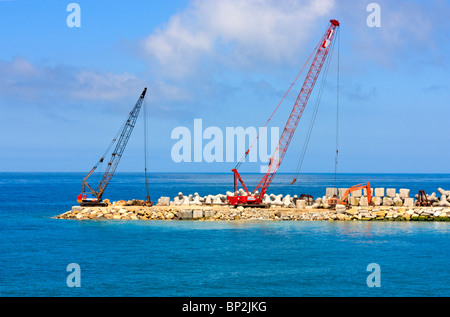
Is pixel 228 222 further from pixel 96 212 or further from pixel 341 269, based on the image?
pixel 341 269

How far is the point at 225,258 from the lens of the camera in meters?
40.1

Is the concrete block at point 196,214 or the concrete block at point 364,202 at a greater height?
the concrete block at point 364,202

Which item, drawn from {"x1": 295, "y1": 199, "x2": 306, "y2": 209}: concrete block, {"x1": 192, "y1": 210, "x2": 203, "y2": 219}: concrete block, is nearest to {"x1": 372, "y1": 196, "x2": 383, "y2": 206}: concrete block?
{"x1": 295, "y1": 199, "x2": 306, "y2": 209}: concrete block

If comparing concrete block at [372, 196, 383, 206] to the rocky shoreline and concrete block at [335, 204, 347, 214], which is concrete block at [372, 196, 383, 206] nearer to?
the rocky shoreline

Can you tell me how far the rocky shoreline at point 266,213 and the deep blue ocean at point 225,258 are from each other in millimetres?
2411

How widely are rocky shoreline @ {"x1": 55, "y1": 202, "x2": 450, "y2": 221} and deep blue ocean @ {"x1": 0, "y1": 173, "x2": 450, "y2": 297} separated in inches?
94.9

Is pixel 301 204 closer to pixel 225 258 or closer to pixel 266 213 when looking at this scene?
pixel 266 213

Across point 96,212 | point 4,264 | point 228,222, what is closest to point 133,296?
point 4,264

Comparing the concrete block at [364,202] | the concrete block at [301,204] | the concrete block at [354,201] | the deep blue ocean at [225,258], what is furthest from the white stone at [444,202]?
the concrete block at [301,204]

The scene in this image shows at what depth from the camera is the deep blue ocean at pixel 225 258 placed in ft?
103

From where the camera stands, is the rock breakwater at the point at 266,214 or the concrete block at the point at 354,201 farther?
the concrete block at the point at 354,201

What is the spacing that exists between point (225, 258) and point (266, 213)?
24647mm

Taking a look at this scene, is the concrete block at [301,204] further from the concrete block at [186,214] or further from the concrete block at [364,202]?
the concrete block at [186,214]

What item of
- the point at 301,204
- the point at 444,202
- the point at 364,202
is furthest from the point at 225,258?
the point at 444,202
